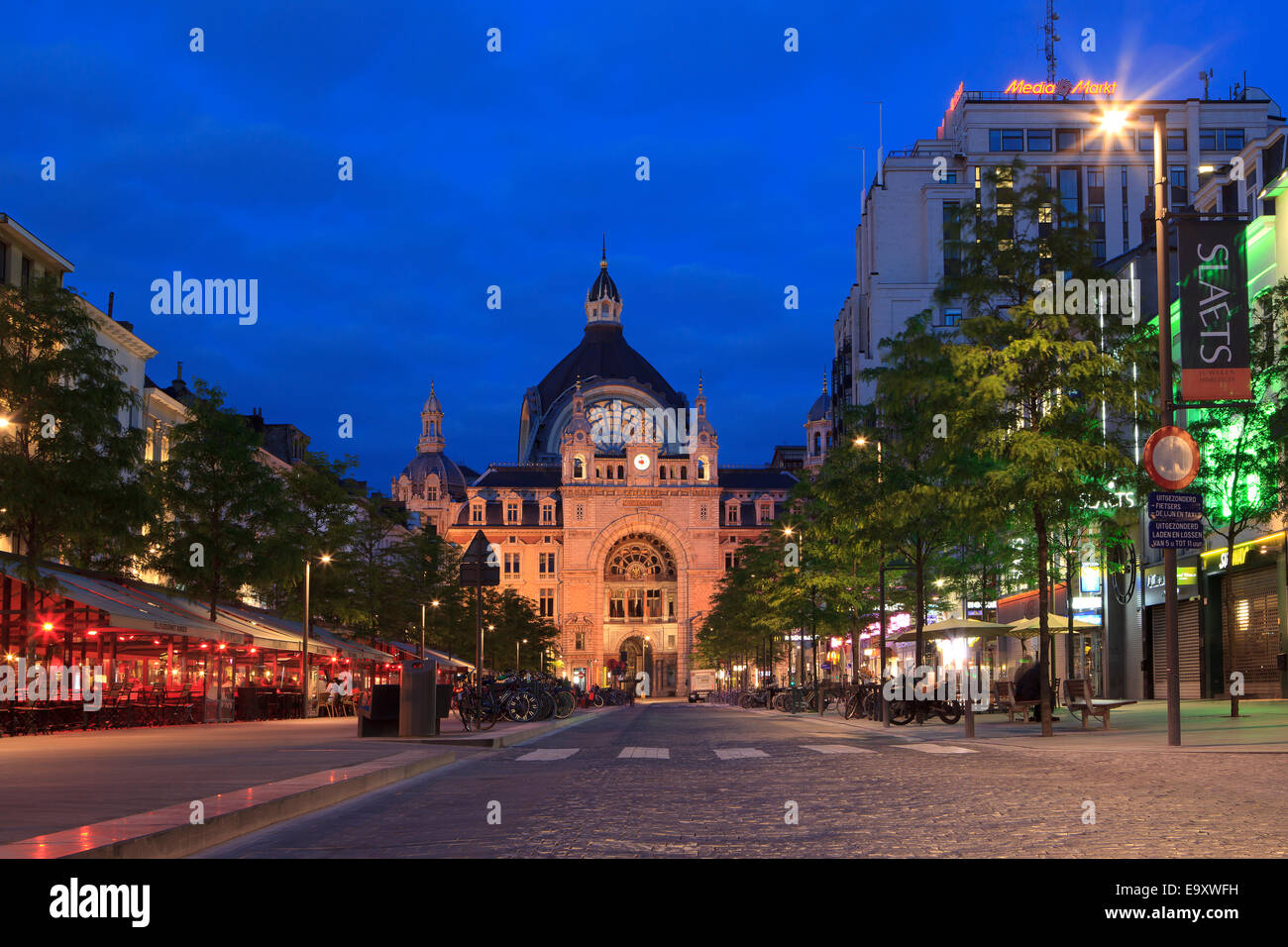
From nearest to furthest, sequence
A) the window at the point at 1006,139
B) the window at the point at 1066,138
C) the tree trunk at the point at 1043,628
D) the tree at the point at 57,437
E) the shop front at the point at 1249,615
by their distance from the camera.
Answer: the tree trunk at the point at 1043,628
the tree at the point at 57,437
the shop front at the point at 1249,615
the window at the point at 1006,139
the window at the point at 1066,138

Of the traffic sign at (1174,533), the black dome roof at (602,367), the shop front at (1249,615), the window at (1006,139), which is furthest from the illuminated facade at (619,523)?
the traffic sign at (1174,533)

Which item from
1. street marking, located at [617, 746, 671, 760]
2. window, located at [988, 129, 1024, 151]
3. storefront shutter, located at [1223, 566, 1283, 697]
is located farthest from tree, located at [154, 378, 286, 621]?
window, located at [988, 129, 1024, 151]

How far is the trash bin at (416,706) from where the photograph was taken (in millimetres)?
27297

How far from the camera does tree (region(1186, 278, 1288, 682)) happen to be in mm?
31969

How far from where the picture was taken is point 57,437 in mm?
34000

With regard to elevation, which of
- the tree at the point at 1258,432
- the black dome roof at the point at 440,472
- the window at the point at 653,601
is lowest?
the window at the point at 653,601

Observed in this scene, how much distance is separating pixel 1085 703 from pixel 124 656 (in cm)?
3042

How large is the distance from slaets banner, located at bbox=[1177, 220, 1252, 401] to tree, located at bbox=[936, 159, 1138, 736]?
2488 millimetres

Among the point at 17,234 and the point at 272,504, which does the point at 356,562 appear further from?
the point at 17,234

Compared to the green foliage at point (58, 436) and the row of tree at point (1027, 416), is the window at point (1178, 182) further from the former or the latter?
the green foliage at point (58, 436)

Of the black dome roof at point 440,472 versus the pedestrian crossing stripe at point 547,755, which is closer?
the pedestrian crossing stripe at point 547,755

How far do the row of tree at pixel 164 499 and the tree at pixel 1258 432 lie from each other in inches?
1037
